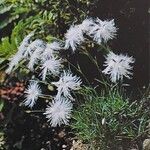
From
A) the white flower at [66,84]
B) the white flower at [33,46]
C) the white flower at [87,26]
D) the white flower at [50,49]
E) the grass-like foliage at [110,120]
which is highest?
the white flower at [87,26]

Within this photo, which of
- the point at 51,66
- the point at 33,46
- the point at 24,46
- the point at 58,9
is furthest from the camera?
the point at 58,9

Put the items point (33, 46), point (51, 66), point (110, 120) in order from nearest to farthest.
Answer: point (110, 120) < point (51, 66) < point (33, 46)

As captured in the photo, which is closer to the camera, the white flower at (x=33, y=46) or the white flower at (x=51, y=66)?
the white flower at (x=51, y=66)

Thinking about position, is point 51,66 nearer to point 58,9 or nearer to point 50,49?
point 50,49

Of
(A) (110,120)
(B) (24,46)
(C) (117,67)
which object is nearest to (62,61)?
(B) (24,46)

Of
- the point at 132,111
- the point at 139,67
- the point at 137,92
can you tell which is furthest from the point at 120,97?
the point at 139,67

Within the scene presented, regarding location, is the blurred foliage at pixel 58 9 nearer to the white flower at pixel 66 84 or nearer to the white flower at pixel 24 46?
the white flower at pixel 24 46

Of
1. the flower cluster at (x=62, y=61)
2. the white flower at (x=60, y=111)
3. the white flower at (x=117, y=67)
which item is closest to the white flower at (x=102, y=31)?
the flower cluster at (x=62, y=61)

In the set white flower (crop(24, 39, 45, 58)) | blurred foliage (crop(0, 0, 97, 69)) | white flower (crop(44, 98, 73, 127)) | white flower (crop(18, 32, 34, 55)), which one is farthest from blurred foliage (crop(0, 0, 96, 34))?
white flower (crop(44, 98, 73, 127))

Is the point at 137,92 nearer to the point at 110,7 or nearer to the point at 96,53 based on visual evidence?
the point at 96,53
